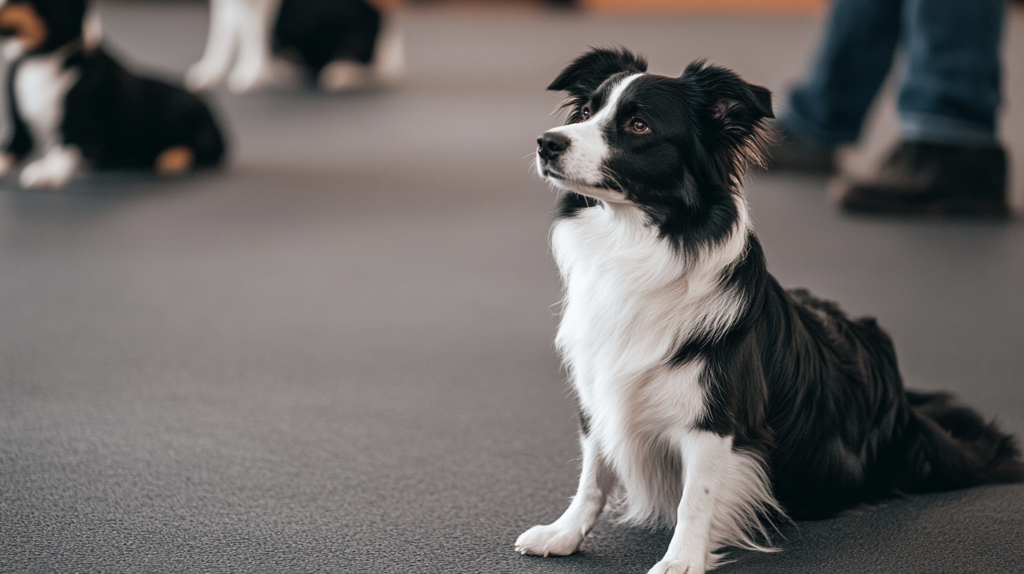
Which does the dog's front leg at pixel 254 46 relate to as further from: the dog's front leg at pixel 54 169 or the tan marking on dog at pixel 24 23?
the tan marking on dog at pixel 24 23

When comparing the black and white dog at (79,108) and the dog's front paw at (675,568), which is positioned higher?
the black and white dog at (79,108)

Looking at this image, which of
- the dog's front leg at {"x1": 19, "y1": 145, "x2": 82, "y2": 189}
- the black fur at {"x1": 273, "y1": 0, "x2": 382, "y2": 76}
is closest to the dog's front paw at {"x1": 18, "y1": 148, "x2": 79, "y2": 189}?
the dog's front leg at {"x1": 19, "y1": 145, "x2": 82, "y2": 189}

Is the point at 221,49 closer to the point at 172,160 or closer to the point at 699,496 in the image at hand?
the point at 172,160

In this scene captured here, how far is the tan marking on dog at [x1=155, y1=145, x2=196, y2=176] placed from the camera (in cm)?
408

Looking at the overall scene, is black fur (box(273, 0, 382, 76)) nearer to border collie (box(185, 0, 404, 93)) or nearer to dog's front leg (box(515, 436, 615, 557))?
border collie (box(185, 0, 404, 93))

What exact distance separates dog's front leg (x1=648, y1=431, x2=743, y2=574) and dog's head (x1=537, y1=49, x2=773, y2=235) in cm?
35

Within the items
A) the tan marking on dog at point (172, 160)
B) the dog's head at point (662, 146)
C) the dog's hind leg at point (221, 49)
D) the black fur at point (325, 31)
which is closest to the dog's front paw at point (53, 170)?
the tan marking on dog at point (172, 160)

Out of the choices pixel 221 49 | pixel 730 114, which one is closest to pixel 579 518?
pixel 730 114

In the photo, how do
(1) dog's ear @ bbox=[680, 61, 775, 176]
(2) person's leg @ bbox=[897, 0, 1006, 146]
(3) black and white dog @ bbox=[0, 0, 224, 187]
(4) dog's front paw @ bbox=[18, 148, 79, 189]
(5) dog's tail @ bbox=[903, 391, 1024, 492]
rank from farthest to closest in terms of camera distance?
(4) dog's front paw @ bbox=[18, 148, 79, 189]
(3) black and white dog @ bbox=[0, 0, 224, 187]
(2) person's leg @ bbox=[897, 0, 1006, 146]
(5) dog's tail @ bbox=[903, 391, 1024, 492]
(1) dog's ear @ bbox=[680, 61, 775, 176]

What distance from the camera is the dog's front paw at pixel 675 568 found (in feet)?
4.49

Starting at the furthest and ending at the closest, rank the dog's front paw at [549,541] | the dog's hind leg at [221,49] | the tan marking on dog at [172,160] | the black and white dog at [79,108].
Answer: the dog's hind leg at [221,49] < the tan marking on dog at [172,160] < the black and white dog at [79,108] < the dog's front paw at [549,541]

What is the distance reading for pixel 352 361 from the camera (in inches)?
89.9

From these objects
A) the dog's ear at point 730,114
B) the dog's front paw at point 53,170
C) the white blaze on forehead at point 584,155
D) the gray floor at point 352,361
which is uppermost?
the dog's ear at point 730,114

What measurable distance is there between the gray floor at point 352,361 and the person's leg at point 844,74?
11.6 inches
